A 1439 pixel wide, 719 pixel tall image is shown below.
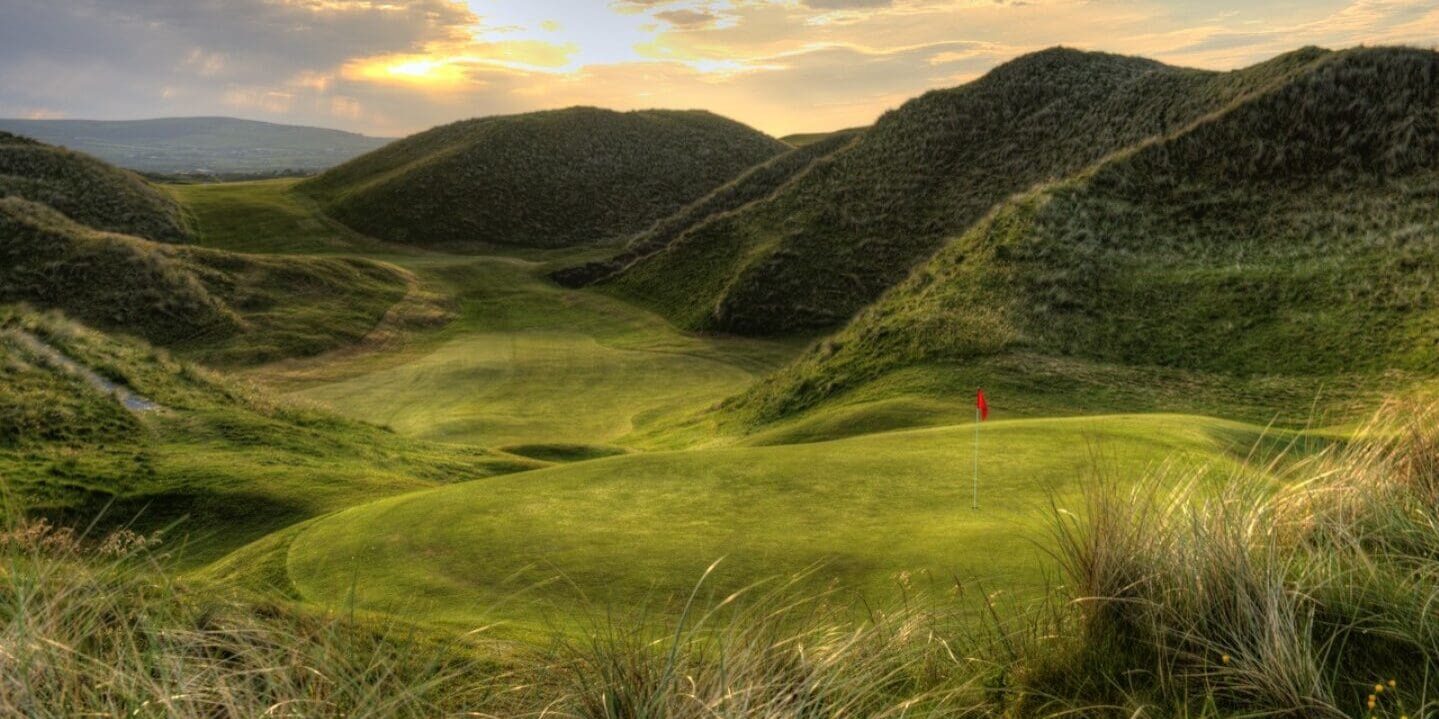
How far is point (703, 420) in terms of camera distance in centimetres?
2781

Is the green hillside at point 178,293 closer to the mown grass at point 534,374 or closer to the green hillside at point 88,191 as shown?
the mown grass at point 534,374

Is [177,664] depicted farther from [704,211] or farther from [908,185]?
[704,211]

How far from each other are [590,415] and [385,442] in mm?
11614

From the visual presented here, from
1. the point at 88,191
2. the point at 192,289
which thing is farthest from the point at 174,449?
the point at 88,191

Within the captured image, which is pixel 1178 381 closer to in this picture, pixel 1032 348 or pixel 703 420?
pixel 1032 348

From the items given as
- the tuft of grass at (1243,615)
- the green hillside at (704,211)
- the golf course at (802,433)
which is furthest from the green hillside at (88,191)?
the tuft of grass at (1243,615)

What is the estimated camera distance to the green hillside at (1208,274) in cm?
2167

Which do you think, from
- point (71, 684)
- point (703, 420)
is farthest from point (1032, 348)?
point (71, 684)

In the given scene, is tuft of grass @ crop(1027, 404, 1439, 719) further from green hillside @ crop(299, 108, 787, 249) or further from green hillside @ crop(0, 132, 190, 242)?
green hillside @ crop(299, 108, 787, 249)

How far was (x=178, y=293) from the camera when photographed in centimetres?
4025

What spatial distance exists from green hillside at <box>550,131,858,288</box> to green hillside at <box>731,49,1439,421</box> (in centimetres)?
2965

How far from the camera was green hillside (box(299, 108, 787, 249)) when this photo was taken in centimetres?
6912

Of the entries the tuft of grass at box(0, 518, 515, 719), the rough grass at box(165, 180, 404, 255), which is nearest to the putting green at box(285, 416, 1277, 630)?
the tuft of grass at box(0, 518, 515, 719)

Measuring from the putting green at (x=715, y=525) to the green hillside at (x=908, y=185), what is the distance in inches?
1317
